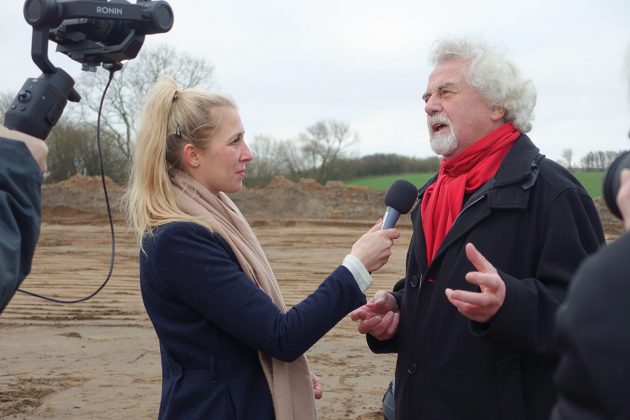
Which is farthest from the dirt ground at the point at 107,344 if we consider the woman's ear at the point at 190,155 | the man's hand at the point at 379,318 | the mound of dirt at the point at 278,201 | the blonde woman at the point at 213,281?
the mound of dirt at the point at 278,201

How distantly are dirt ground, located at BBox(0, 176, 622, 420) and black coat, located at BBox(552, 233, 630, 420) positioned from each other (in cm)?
561

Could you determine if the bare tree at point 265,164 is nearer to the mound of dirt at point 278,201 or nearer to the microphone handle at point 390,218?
the mound of dirt at point 278,201

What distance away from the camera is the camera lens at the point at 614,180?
148cm

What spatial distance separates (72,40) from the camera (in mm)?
2637

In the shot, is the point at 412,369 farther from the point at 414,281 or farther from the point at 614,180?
the point at 614,180

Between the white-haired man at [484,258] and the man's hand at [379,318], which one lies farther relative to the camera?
the man's hand at [379,318]

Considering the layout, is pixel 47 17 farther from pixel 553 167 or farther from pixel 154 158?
pixel 553 167

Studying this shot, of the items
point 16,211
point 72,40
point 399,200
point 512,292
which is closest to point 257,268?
point 399,200

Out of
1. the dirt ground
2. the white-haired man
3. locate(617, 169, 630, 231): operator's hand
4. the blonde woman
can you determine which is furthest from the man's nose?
the dirt ground

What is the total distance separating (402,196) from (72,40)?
1.62 meters

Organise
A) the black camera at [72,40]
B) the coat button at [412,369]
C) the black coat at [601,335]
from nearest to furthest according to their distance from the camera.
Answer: the black coat at [601,335] < the black camera at [72,40] < the coat button at [412,369]

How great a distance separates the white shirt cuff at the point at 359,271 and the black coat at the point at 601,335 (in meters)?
1.59

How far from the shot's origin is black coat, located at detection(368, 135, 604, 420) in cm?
289

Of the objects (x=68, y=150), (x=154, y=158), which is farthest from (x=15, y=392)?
(x=68, y=150)
